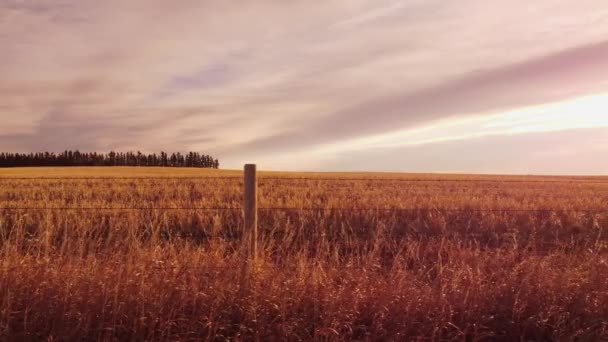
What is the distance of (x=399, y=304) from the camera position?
4746 millimetres

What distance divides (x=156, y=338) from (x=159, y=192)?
50.7ft

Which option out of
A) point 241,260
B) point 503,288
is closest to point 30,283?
point 241,260

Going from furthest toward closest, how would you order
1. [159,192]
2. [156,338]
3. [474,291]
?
[159,192]
[474,291]
[156,338]

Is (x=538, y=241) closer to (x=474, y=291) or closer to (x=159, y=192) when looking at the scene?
(x=474, y=291)

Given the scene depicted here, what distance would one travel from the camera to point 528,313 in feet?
16.4

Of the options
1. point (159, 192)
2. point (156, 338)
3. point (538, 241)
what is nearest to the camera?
point (156, 338)

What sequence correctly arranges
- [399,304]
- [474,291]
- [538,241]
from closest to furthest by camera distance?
1. [399,304]
2. [474,291]
3. [538,241]

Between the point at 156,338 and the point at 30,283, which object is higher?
the point at 30,283

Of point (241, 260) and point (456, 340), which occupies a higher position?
point (241, 260)

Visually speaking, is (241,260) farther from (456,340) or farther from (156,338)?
(456,340)

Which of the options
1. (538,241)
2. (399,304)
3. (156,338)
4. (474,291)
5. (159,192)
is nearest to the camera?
(156,338)

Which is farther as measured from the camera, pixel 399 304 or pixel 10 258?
pixel 10 258

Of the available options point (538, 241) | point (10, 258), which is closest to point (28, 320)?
point (10, 258)

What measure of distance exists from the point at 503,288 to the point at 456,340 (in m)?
1.10
